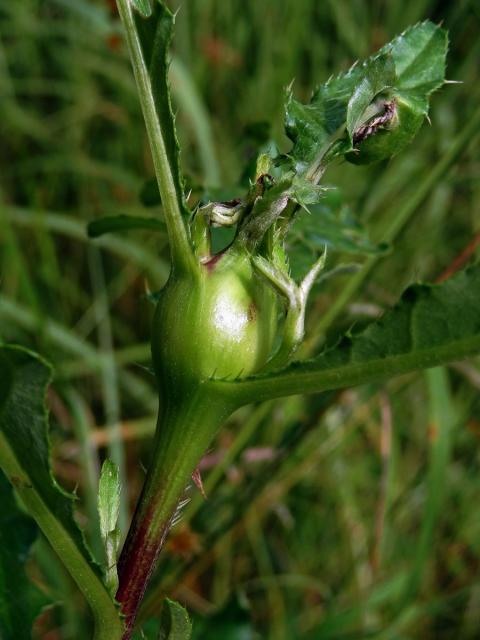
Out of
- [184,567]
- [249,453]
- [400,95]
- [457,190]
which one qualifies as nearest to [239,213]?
[400,95]

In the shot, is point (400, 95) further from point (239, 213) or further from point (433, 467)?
point (433, 467)

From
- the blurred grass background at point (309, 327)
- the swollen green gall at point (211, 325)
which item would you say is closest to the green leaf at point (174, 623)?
the swollen green gall at point (211, 325)

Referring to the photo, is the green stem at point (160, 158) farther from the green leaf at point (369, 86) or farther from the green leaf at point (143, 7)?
the green leaf at point (369, 86)

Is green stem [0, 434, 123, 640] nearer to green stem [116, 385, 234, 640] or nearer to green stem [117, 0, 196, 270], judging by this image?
green stem [116, 385, 234, 640]

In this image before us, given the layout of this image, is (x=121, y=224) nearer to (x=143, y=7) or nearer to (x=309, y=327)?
(x=143, y=7)

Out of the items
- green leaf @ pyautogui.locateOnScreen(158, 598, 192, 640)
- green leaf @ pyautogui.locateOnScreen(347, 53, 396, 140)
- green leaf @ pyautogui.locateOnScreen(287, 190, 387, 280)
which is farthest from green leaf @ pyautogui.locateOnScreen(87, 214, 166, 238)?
green leaf @ pyautogui.locateOnScreen(158, 598, 192, 640)
